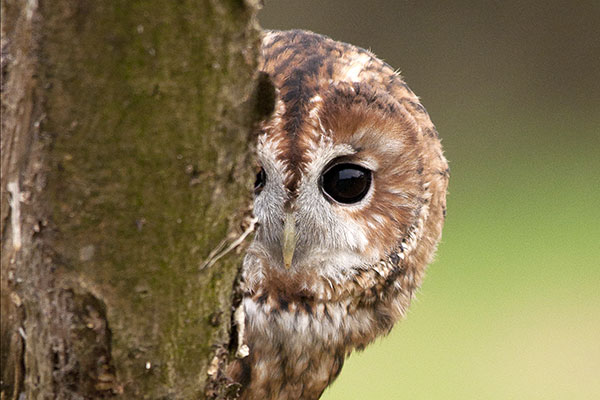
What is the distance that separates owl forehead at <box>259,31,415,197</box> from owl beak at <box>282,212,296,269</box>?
5 centimetres

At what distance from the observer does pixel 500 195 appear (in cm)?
788

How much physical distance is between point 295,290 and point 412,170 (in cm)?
33

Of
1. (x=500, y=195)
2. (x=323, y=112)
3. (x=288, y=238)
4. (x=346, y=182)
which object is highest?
(x=500, y=195)

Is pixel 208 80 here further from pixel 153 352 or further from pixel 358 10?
pixel 358 10

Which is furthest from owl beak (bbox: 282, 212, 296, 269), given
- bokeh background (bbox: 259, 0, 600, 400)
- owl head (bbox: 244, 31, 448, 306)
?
bokeh background (bbox: 259, 0, 600, 400)

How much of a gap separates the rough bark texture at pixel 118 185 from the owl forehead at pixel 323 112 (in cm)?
56

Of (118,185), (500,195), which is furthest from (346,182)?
(500,195)

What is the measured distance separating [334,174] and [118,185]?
2.57 ft

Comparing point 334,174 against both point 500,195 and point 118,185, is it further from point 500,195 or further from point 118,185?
point 500,195

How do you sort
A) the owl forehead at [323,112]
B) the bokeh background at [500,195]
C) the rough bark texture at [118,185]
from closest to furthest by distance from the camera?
the rough bark texture at [118,185] < the owl forehead at [323,112] < the bokeh background at [500,195]

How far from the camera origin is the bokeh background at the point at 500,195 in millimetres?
5609

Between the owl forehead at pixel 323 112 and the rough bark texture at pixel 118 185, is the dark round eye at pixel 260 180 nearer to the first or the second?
the owl forehead at pixel 323 112

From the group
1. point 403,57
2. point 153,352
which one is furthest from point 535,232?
point 153,352

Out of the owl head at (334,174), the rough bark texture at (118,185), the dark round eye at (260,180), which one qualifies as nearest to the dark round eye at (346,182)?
the owl head at (334,174)
